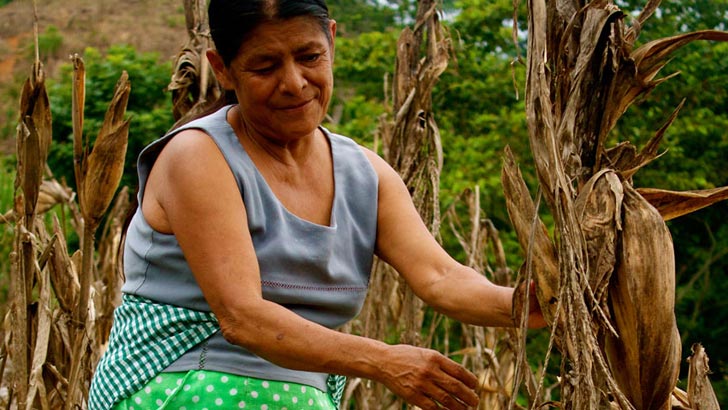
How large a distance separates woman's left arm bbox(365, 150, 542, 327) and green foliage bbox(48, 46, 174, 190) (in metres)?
8.11

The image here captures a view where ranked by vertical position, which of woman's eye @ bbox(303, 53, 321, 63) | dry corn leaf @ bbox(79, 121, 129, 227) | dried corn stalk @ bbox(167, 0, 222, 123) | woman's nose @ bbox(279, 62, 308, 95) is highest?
woman's eye @ bbox(303, 53, 321, 63)

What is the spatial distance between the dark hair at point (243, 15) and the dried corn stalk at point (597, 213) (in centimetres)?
41

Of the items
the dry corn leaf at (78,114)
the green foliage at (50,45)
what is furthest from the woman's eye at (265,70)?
the green foliage at (50,45)

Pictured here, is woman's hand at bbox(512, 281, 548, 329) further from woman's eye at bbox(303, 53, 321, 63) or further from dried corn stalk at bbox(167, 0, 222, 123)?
dried corn stalk at bbox(167, 0, 222, 123)

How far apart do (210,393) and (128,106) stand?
31.5 ft

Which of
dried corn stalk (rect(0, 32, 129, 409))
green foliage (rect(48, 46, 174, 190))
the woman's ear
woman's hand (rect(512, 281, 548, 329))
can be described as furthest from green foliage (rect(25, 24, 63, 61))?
woman's hand (rect(512, 281, 548, 329))

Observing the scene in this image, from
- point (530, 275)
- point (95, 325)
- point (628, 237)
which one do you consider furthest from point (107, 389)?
point (95, 325)

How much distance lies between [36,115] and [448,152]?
258 inches

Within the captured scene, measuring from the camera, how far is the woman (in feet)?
4.52

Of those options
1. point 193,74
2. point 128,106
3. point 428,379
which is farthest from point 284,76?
point 128,106

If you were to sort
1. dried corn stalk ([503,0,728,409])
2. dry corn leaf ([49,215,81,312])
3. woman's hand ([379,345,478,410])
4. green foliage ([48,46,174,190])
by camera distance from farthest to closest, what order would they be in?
green foliage ([48,46,174,190]), dry corn leaf ([49,215,81,312]), woman's hand ([379,345,478,410]), dried corn stalk ([503,0,728,409])

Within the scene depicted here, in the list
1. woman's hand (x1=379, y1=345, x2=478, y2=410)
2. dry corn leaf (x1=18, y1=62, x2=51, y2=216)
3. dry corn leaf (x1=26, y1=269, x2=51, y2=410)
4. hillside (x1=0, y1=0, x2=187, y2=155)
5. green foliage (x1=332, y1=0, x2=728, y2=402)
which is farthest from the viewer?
hillside (x1=0, y1=0, x2=187, y2=155)

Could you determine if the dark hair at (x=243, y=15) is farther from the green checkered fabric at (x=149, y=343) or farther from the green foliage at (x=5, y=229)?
the green foliage at (x=5, y=229)

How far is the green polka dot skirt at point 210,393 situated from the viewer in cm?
146
